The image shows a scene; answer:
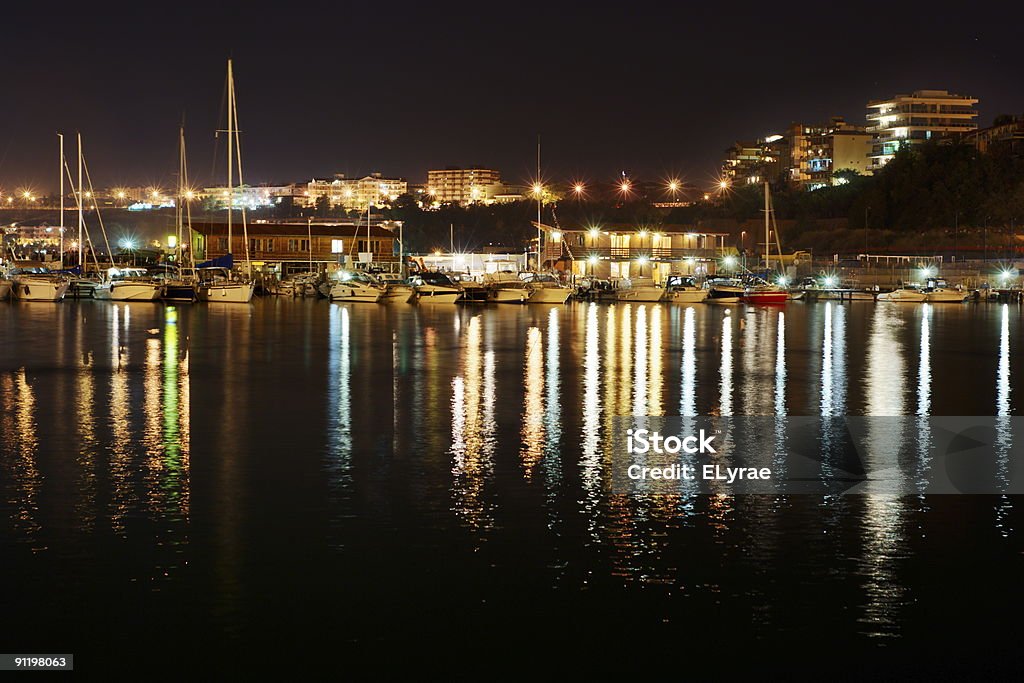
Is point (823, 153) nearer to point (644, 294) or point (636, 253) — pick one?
point (636, 253)

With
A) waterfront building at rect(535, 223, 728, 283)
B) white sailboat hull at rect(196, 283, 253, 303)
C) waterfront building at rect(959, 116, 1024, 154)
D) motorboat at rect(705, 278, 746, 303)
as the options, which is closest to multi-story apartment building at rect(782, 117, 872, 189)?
waterfront building at rect(959, 116, 1024, 154)

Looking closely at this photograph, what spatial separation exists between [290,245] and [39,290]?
2511 cm

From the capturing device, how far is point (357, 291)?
6825 cm

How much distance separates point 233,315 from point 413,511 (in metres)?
40.0

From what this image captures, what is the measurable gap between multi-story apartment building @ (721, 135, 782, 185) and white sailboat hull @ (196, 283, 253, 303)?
11569 centimetres

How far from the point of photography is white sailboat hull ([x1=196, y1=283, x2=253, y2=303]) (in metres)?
63.6

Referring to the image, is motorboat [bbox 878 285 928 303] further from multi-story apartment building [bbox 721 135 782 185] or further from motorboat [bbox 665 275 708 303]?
multi-story apartment building [bbox 721 135 782 185]

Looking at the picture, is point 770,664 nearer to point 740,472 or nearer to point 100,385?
point 740,472

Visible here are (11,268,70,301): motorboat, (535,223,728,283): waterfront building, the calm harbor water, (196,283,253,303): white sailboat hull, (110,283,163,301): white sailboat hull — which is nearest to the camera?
the calm harbor water

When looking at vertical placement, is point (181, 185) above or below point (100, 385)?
above

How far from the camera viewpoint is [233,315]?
52.4 m

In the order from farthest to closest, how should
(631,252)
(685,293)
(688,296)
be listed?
(631,252)
(685,293)
(688,296)

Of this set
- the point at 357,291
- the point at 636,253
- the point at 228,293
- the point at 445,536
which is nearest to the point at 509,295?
the point at 357,291

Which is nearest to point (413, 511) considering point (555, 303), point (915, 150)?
point (555, 303)
